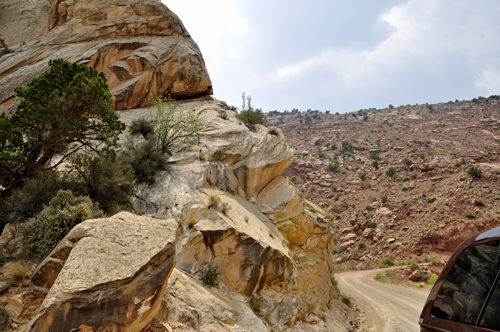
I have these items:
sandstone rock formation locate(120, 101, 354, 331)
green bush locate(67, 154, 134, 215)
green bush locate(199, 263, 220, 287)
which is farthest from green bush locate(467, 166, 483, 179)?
green bush locate(67, 154, 134, 215)

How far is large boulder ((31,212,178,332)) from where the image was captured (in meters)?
4.11

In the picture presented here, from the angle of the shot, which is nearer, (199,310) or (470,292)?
(470,292)

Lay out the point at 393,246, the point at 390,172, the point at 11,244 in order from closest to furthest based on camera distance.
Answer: the point at 11,244, the point at 393,246, the point at 390,172

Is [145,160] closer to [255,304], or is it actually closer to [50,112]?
[50,112]

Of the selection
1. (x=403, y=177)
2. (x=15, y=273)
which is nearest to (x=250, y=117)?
(x=15, y=273)

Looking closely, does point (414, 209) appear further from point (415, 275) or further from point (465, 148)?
point (465, 148)

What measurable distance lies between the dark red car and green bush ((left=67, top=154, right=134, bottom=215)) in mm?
9080

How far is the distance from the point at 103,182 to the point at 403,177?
43.4 metres

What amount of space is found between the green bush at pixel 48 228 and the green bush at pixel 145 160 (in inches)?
175

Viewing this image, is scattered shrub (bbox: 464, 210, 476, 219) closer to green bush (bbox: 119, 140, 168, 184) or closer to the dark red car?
green bush (bbox: 119, 140, 168, 184)

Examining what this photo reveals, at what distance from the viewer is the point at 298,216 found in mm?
15977

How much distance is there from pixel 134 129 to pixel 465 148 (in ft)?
181

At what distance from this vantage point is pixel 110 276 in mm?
4578

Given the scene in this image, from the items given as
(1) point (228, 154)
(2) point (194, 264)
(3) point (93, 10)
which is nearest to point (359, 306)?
(1) point (228, 154)
